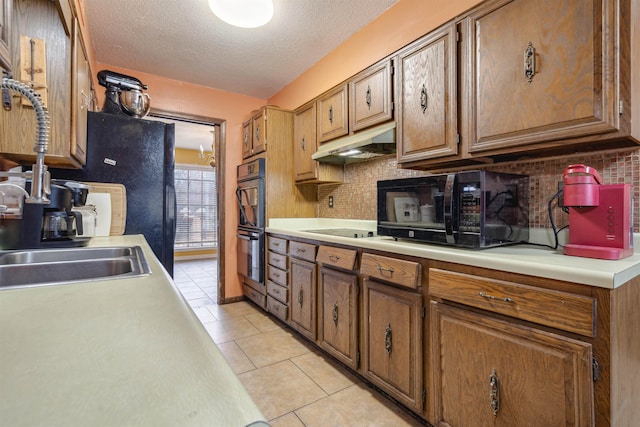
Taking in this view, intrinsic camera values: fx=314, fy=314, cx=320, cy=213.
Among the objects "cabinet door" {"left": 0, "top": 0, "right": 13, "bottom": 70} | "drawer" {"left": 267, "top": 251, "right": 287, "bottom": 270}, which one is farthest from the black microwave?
"cabinet door" {"left": 0, "top": 0, "right": 13, "bottom": 70}

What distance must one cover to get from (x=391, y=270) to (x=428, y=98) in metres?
1.01

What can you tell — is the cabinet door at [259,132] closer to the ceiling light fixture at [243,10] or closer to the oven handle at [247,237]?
the oven handle at [247,237]

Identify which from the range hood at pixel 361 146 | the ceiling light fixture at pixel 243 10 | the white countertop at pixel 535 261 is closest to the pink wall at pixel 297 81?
the range hood at pixel 361 146

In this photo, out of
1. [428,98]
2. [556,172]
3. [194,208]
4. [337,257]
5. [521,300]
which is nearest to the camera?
[521,300]

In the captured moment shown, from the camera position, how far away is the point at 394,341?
1684 millimetres

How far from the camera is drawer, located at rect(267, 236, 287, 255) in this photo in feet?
9.17

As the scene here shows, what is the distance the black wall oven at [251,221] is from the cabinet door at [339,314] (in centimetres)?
107

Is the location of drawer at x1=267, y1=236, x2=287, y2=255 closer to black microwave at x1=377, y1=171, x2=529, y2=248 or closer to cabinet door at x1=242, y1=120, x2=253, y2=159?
cabinet door at x1=242, y1=120, x2=253, y2=159

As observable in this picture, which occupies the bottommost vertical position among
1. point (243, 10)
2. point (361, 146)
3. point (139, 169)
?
point (139, 169)

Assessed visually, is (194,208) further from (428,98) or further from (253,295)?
(428,98)

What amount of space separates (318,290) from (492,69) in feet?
5.67

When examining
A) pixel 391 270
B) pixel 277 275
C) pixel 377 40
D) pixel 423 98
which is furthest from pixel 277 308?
pixel 377 40

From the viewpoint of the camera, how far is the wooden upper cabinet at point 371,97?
6.93 feet

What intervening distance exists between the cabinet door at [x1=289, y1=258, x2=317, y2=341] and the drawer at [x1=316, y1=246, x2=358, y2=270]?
17 cm
